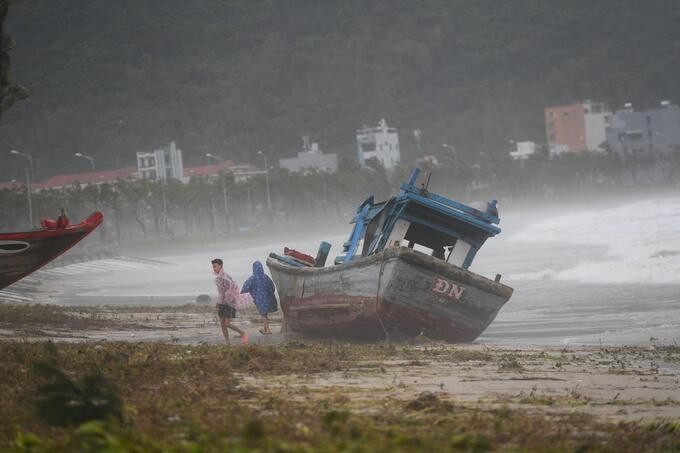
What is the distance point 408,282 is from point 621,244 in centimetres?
3182

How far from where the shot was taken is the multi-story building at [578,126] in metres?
183

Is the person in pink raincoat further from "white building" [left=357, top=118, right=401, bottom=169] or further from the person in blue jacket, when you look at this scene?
"white building" [left=357, top=118, right=401, bottom=169]

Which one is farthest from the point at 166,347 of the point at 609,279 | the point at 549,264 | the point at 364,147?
the point at 364,147

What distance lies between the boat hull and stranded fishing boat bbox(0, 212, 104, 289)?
485 cm

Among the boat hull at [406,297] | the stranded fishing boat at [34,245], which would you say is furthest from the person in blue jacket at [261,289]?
the stranded fishing boat at [34,245]

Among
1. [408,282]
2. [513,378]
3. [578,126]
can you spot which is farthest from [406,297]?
[578,126]

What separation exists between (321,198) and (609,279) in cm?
9347

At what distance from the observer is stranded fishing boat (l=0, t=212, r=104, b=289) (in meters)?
Answer: 18.9

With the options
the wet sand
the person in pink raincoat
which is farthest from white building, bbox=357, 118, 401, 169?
the wet sand

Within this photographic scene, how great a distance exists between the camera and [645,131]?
171m

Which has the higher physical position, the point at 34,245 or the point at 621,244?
the point at 34,245

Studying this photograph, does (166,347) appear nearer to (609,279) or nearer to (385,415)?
(385,415)

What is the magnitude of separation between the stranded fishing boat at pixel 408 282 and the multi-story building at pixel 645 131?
508 ft

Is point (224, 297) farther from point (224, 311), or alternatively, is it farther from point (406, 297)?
point (406, 297)
